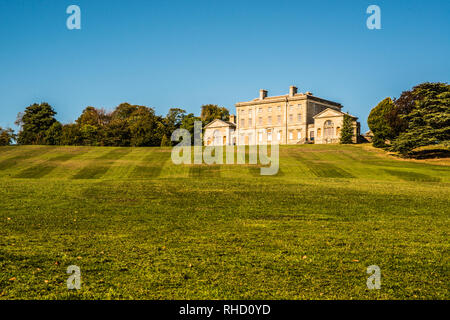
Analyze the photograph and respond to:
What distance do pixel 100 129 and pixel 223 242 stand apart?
91.4 m

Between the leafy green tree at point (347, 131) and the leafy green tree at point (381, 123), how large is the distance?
5523mm

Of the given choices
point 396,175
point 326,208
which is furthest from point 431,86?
point 326,208

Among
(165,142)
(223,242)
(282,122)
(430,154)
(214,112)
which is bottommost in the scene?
(223,242)

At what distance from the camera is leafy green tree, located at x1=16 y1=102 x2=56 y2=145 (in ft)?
317

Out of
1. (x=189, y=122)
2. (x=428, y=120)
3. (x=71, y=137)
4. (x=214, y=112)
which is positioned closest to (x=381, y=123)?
(x=428, y=120)

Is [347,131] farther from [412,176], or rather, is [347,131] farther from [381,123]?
[412,176]

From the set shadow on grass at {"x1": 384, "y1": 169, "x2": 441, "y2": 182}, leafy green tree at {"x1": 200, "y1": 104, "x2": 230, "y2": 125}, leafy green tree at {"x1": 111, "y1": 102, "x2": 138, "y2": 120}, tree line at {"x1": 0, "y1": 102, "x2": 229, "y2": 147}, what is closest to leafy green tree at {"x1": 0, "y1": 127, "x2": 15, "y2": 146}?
tree line at {"x1": 0, "y1": 102, "x2": 229, "y2": 147}

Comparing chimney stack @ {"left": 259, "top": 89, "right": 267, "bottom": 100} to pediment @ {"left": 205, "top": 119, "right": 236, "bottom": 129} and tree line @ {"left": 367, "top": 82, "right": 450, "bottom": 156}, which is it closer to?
pediment @ {"left": 205, "top": 119, "right": 236, "bottom": 129}

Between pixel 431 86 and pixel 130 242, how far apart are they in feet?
165

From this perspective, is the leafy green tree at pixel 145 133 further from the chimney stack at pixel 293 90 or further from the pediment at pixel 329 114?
the pediment at pixel 329 114

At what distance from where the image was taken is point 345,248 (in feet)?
29.7

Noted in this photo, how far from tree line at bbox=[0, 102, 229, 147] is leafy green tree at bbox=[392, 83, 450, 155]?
53.3m

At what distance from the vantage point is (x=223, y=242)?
31.2 ft
